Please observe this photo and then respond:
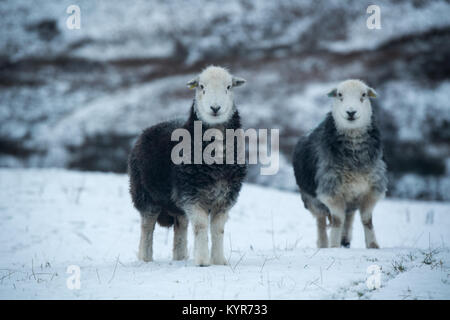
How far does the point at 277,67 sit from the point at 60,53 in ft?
53.3

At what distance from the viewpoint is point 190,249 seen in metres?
8.38

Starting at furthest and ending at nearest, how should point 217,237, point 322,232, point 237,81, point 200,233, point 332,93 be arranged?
1. point 322,232
2. point 332,93
3. point 237,81
4. point 217,237
5. point 200,233

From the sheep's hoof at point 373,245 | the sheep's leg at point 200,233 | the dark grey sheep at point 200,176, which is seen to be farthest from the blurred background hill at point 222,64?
the sheep's leg at point 200,233

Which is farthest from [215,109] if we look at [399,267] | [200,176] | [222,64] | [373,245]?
[222,64]

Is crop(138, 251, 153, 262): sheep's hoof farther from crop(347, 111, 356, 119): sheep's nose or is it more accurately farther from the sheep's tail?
crop(347, 111, 356, 119): sheep's nose

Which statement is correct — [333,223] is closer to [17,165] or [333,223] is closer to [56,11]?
[17,165]

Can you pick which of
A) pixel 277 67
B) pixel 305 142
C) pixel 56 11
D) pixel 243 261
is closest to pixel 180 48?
pixel 277 67

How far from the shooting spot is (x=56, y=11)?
3794cm

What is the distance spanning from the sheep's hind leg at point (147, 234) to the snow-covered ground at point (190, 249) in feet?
0.95

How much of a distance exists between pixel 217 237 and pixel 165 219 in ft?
4.91

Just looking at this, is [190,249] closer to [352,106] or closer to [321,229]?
[321,229]

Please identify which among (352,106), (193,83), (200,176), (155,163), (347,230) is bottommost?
(347,230)

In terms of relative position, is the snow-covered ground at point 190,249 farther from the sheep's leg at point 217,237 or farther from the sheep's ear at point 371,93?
the sheep's ear at point 371,93

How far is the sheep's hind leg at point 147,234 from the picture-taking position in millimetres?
6930
